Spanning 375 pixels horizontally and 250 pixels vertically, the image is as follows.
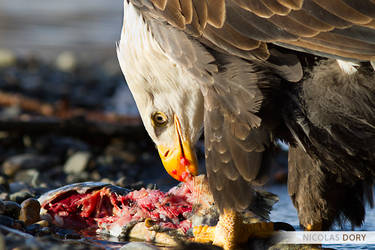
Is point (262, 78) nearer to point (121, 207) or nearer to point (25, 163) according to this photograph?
point (121, 207)

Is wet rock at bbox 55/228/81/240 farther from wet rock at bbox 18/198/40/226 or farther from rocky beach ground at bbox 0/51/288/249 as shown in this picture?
wet rock at bbox 18/198/40/226

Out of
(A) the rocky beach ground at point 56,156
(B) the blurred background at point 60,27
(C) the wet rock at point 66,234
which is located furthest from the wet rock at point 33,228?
(B) the blurred background at point 60,27

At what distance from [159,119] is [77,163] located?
6.44 ft

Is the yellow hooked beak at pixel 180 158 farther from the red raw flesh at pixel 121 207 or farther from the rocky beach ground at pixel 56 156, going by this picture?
the rocky beach ground at pixel 56 156

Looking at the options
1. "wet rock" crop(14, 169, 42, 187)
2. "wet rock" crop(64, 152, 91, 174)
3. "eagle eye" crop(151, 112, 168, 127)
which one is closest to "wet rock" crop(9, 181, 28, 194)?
"wet rock" crop(14, 169, 42, 187)

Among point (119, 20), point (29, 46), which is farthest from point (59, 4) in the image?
point (29, 46)

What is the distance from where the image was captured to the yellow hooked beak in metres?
4.13

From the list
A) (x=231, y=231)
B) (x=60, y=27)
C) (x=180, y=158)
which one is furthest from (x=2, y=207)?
(x=60, y=27)

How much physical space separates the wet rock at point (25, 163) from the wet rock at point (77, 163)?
5.2 inches

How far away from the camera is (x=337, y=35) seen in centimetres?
356

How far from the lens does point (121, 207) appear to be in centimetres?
413

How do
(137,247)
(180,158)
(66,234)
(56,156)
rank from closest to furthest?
(137,247)
(66,234)
(180,158)
(56,156)

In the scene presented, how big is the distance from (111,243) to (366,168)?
1405 mm

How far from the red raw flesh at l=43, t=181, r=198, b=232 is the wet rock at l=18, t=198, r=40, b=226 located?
0.74 feet
